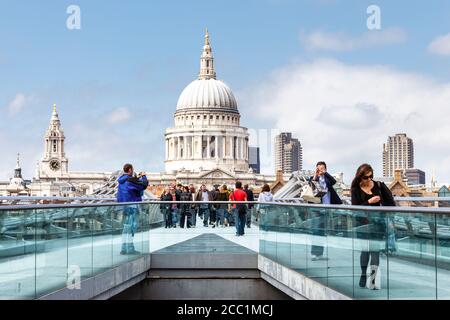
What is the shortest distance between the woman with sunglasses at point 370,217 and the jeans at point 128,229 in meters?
5.70

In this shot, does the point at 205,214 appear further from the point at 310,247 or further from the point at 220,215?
the point at 310,247

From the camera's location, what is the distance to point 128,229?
1762 centimetres

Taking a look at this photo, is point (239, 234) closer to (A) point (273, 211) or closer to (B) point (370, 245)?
(A) point (273, 211)

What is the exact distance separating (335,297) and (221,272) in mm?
6437

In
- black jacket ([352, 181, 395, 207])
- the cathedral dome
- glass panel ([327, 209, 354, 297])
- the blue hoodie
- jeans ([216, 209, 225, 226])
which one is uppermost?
the cathedral dome

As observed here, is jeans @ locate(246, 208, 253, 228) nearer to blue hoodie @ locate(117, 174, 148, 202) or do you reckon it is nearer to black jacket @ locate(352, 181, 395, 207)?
blue hoodie @ locate(117, 174, 148, 202)

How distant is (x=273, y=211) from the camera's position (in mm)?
18500

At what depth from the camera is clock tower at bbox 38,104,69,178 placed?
192 meters

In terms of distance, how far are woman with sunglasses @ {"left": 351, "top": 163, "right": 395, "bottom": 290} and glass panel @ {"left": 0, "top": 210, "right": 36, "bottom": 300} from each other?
383 centimetres

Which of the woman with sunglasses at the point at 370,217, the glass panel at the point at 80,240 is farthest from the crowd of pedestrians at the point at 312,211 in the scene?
the glass panel at the point at 80,240

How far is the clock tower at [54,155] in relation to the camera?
192238 millimetres

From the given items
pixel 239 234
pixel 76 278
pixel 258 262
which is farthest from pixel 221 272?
pixel 76 278

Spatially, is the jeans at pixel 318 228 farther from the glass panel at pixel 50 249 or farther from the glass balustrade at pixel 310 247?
the glass panel at pixel 50 249

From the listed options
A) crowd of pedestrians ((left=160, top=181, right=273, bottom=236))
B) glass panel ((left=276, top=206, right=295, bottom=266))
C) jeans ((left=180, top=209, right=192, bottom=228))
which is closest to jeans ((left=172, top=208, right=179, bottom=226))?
crowd of pedestrians ((left=160, top=181, right=273, bottom=236))
